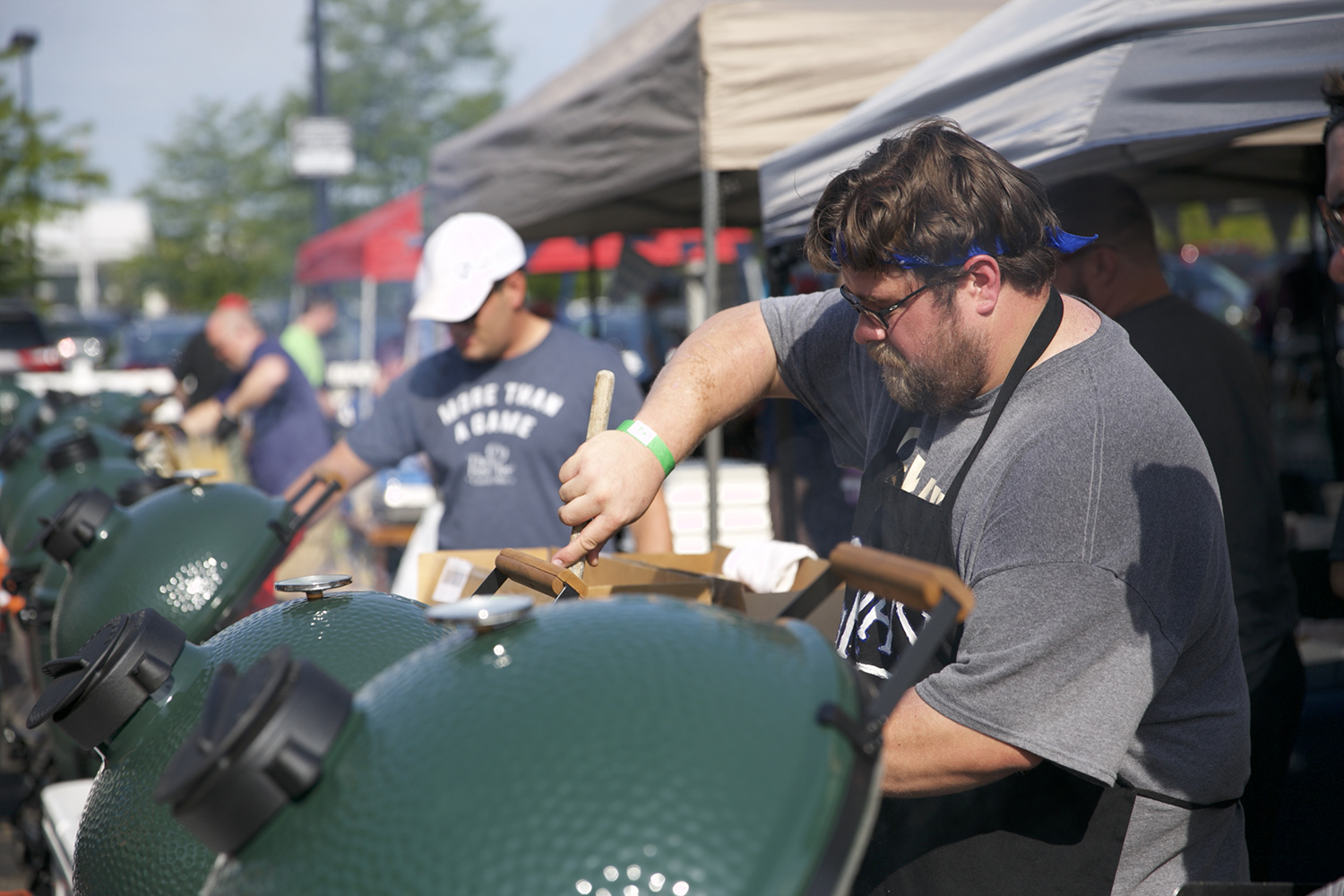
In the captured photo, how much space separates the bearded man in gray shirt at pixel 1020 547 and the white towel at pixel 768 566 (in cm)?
61

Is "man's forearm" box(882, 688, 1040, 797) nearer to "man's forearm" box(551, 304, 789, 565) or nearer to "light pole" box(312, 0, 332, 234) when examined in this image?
"man's forearm" box(551, 304, 789, 565)

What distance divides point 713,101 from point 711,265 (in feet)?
2.11

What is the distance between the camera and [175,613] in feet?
5.93

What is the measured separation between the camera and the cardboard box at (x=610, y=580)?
2252mm

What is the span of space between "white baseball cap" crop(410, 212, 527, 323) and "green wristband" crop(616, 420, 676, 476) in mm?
1807

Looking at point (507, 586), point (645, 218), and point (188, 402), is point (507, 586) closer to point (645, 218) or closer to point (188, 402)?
point (645, 218)

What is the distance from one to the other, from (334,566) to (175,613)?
5982 mm

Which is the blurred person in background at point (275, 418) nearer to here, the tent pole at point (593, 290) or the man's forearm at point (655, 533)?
the tent pole at point (593, 290)

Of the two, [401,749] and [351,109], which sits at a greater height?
[351,109]

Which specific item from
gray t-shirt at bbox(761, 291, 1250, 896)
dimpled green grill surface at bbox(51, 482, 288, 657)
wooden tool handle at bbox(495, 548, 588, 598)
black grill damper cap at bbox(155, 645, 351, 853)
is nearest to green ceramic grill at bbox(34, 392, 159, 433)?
dimpled green grill surface at bbox(51, 482, 288, 657)

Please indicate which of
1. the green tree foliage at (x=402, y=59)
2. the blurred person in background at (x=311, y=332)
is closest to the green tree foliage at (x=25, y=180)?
the blurred person in background at (x=311, y=332)

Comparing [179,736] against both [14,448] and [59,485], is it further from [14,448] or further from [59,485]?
[14,448]

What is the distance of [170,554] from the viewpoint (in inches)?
74.2

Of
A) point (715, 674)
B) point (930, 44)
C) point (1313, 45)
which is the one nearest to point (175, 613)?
point (715, 674)
